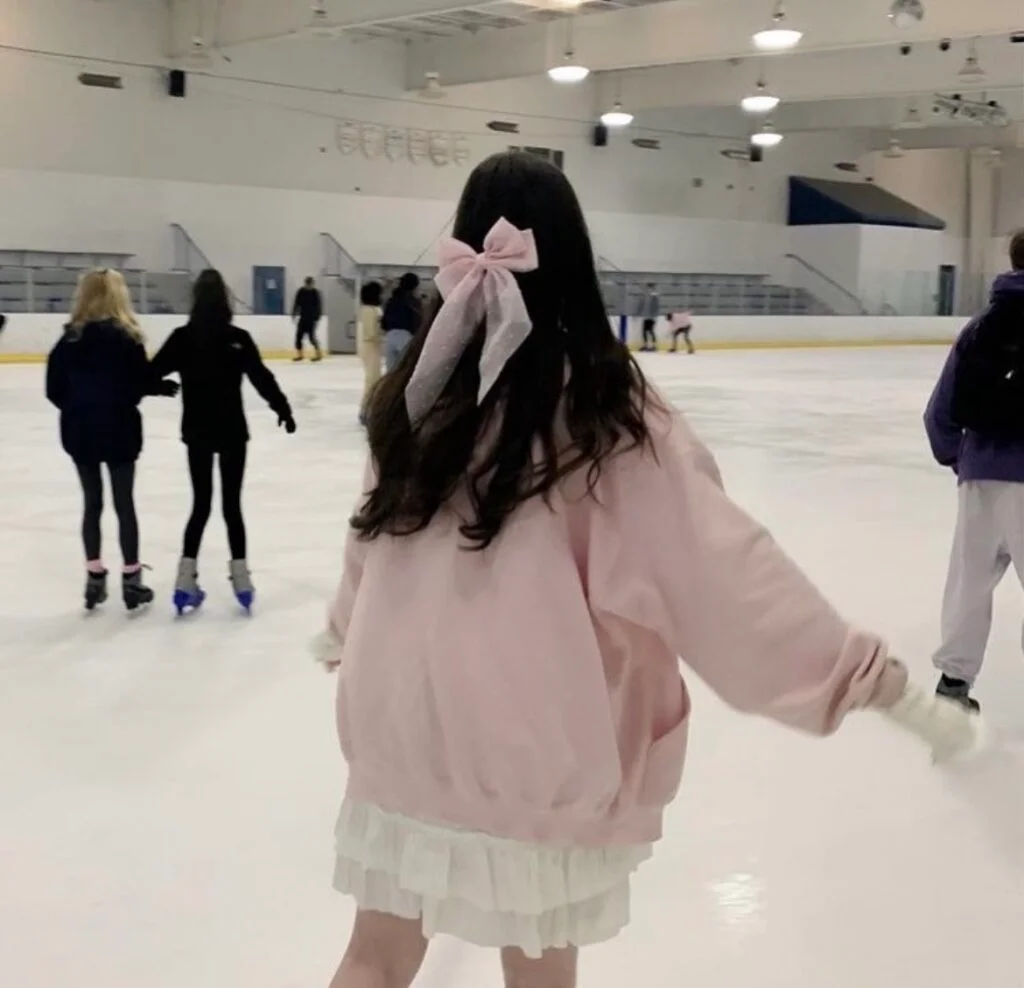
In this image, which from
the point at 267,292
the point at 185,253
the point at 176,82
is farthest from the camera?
the point at 267,292

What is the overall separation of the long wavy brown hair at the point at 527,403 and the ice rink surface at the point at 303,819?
1207 millimetres

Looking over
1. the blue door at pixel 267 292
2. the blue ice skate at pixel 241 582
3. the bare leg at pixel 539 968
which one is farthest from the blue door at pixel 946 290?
the bare leg at pixel 539 968

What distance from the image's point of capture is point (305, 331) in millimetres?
18359

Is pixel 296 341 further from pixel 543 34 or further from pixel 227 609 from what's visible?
pixel 227 609

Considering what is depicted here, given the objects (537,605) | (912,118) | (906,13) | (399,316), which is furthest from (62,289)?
(537,605)

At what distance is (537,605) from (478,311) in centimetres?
33

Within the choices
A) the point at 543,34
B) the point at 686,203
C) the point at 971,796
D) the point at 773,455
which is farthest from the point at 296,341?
the point at 971,796

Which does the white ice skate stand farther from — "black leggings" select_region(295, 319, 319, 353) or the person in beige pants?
"black leggings" select_region(295, 319, 319, 353)

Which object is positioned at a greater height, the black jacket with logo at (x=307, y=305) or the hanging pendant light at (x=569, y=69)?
the hanging pendant light at (x=569, y=69)

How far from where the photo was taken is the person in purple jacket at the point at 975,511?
3.46 m

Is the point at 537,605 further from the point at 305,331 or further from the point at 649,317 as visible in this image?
the point at 649,317

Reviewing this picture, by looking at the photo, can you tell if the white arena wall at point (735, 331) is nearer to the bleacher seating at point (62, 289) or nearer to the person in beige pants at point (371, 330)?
the bleacher seating at point (62, 289)

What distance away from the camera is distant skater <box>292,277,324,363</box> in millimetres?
17953

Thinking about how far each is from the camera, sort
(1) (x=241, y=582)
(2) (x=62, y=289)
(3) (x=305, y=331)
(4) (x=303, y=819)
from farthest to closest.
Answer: (2) (x=62, y=289)
(3) (x=305, y=331)
(1) (x=241, y=582)
(4) (x=303, y=819)
